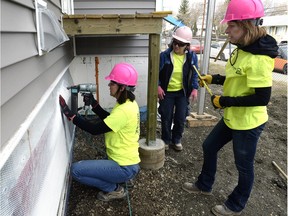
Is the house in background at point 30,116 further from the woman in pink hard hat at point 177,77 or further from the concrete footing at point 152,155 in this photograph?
the woman in pink hard hat at point 177,77

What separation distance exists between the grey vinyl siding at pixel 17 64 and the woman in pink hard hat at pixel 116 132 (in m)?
0.72

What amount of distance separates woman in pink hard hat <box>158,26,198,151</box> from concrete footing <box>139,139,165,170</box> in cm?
51

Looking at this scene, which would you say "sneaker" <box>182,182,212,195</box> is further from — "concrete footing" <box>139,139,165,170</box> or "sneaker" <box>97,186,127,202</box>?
"sneaker" <box>97,186,127,202</box>

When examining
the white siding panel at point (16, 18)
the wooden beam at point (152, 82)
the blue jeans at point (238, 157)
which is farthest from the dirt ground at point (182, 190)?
the white siding panel at point (16, 18)

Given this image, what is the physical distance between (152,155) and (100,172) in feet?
3.26

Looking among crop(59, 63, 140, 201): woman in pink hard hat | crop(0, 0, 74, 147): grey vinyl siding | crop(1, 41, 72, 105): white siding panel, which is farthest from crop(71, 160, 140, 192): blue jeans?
crop(1, 41, 72, 105): white siding panel

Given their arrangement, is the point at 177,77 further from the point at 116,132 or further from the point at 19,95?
the point at 19,95

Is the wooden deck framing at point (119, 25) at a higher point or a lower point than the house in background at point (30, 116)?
higher

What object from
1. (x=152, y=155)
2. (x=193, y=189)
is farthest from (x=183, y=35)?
(x=193, y=189)

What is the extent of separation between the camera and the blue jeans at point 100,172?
8.57 ft

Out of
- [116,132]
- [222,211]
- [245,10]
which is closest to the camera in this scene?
[245,10]

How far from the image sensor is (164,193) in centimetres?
311

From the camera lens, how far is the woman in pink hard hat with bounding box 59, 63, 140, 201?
2.47 metres

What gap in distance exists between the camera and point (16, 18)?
4.66 feet
